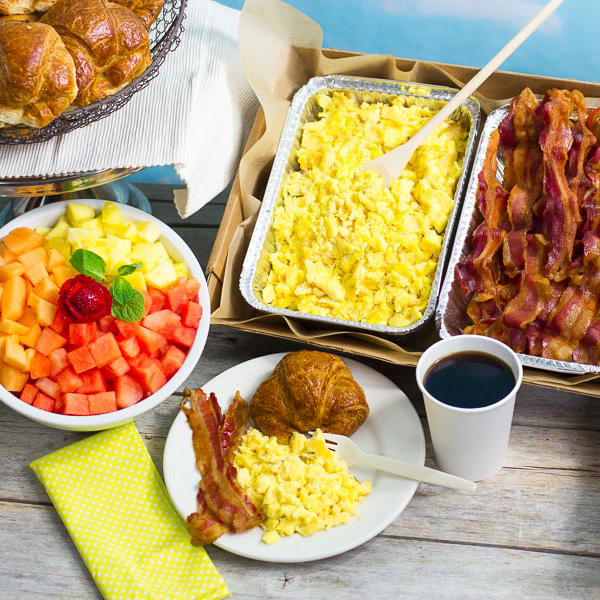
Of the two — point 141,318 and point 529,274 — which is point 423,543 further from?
point 141,318

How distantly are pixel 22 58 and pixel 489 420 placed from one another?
1146 millimetres

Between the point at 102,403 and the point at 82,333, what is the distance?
6.4 inches

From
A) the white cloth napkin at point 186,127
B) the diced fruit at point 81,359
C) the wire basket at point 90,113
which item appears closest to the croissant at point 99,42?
the wire basket at point 90,113

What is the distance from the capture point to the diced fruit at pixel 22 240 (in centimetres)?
205

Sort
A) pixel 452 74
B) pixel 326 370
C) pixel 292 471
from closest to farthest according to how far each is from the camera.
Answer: pixel 292 471 → pixel 326 370 → pixel 452 74

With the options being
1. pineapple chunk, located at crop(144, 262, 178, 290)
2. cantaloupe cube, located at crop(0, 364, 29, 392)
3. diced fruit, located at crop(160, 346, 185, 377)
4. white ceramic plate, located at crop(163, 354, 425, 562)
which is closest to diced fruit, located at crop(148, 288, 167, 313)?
pineapple chunk, located at crop(144, 262, 178, 290)

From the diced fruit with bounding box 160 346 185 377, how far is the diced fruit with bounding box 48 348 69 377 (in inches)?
8.4

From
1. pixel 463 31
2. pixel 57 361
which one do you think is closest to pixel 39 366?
pixel 57 361

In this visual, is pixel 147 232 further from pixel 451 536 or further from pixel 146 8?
pixel 451 536

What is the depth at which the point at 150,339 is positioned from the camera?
79.2 inches

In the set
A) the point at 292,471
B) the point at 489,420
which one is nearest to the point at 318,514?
the point at 292,471

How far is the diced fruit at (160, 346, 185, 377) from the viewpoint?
79.3 inches

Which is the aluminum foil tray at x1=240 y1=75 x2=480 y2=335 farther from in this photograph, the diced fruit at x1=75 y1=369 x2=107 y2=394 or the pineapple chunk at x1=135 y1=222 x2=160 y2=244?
the diced fruit at x1=75 y1=369 x2=107 y2=394

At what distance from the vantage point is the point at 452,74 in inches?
95.2
